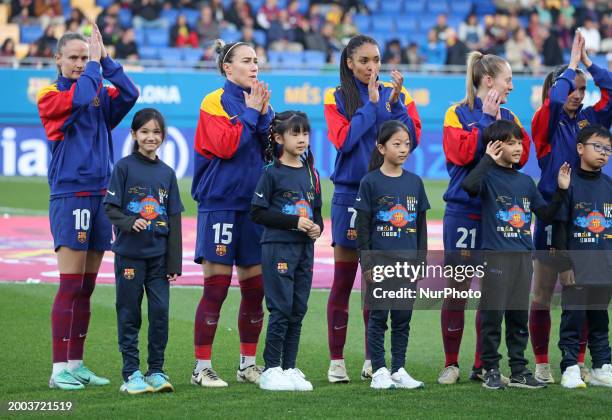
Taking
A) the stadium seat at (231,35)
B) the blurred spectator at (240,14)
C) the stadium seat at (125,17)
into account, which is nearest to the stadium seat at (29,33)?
the stadium seat at (125,17)

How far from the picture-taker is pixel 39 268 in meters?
11.9

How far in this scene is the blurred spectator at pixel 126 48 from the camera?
22.4 metres

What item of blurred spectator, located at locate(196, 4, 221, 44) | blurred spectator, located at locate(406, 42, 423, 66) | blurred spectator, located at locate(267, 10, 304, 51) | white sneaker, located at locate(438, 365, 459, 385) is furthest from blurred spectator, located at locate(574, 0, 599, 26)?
white sneaker, located at locate(438, 365, 459, 385)

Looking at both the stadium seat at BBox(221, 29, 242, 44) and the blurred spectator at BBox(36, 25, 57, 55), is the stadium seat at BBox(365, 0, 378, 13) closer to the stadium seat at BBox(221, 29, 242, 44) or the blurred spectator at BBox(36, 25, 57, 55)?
the stadium seat at BBox(221, 29, 242, 44)

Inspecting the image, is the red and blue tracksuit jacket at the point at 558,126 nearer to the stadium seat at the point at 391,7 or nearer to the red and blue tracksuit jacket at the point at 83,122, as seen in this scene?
the red and blue tracksuit jacket at the point at 83,122

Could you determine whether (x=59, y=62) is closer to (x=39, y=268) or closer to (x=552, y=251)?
(x=552, y=251)

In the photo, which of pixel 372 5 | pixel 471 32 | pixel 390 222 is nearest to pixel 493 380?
pixel 390 222

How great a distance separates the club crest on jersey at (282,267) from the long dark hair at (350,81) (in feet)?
3.59

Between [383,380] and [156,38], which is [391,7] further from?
[383,380]

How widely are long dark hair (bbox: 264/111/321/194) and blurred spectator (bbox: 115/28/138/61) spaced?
15808 millimetres

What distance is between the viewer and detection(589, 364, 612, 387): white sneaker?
23.0ft

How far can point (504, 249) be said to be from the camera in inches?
268

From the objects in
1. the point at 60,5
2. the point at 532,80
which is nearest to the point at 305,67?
the point at 532,80

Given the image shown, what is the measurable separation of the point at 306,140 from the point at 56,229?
1.64m
